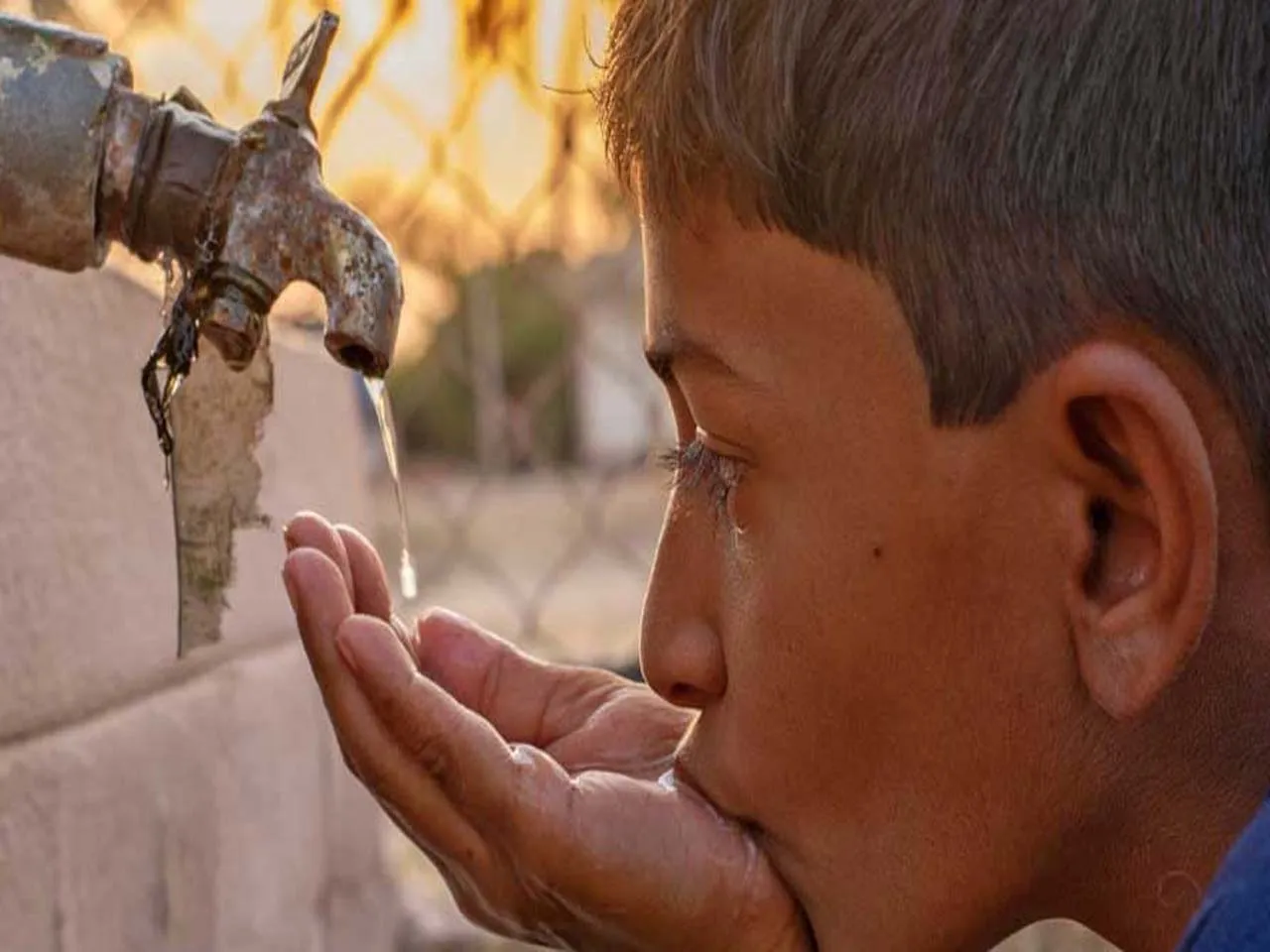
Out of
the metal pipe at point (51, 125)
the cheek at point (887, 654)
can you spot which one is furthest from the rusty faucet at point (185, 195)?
the cheek at point (887, 654)

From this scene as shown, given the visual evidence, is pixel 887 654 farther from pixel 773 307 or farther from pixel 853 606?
pixel 773 307

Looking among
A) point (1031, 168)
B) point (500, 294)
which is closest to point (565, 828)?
point (1031, 168)

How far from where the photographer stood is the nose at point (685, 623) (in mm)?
1122

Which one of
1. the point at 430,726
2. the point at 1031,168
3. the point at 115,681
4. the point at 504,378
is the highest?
the point at 1031,168

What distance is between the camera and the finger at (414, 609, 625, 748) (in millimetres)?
1313

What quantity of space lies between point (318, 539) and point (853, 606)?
281mm

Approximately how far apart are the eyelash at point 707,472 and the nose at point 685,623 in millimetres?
17

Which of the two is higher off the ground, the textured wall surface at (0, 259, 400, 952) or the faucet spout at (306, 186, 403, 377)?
the faucet spout at (306, 186, 403, 377)

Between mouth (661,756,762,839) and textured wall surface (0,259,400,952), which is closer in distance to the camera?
mouth (661,756,762,839)

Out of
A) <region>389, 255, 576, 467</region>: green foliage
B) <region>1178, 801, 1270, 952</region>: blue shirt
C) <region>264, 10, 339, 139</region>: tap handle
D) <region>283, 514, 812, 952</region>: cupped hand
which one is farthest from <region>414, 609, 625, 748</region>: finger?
<region>389, 255, 576, 467</region>: green foliage

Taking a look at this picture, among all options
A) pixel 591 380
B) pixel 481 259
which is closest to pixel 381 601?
pixel 481 259

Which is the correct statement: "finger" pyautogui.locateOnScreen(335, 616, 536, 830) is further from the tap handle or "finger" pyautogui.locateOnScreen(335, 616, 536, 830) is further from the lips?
the tap handle

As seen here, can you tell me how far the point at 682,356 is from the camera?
1.10 m

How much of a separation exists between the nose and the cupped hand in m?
0.06
